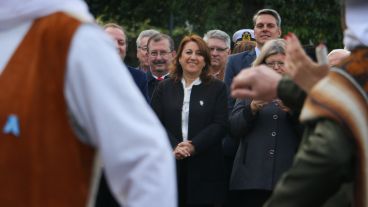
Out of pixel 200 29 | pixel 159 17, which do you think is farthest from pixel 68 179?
pixel 159 17

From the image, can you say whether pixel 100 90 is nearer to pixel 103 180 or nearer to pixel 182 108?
pixel 103 180

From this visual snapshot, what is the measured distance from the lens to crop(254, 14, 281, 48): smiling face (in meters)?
9.73

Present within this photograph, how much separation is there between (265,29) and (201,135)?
91.9 inches

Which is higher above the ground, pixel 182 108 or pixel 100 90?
pixel 100 90

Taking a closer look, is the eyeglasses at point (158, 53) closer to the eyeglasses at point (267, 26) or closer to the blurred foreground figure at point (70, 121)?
the eyeglasses at point (267, 26)

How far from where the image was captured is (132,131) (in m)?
2.79

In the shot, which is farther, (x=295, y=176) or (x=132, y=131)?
(x=295, y=176)

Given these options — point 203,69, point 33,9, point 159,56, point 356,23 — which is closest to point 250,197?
point 203,69

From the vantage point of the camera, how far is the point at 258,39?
9719 mm

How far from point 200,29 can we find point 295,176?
18724 mm

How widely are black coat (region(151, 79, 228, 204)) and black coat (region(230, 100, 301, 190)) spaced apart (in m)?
0.40

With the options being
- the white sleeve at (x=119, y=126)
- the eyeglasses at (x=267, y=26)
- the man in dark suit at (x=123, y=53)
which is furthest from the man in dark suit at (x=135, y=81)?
the white sleeve at (x=119, y=126)

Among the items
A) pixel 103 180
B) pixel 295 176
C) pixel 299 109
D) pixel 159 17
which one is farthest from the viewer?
pixel 159 17

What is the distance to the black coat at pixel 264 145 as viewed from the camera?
293 inches
